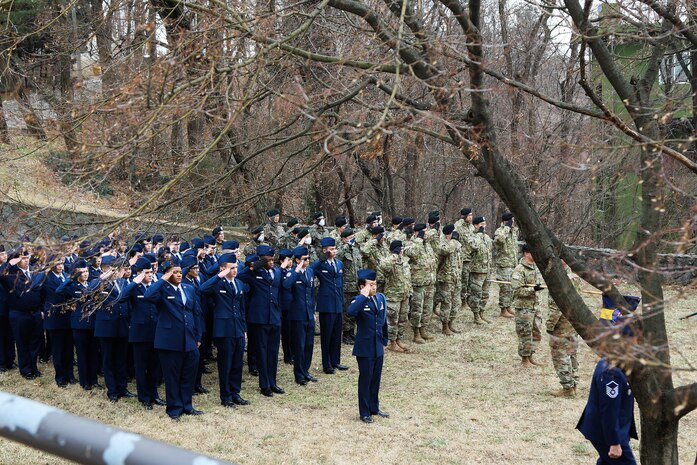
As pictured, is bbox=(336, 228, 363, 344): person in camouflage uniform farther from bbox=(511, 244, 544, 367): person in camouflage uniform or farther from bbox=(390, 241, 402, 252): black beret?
bbox=(511, 244, 544, 367): person in camouflage uniform

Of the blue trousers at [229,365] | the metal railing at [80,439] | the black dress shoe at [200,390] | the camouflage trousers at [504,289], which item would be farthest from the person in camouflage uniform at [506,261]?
the metal railing at [80,439]

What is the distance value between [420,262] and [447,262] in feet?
3.69

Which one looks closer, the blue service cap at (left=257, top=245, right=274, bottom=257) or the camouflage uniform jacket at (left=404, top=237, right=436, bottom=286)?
the blue service cap at (left=257, top=245, right=274, bottom=257)

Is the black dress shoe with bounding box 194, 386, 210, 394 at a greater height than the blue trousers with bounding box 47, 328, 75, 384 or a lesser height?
lesser

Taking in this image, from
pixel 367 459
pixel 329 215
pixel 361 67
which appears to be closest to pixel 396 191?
pixel 329 215

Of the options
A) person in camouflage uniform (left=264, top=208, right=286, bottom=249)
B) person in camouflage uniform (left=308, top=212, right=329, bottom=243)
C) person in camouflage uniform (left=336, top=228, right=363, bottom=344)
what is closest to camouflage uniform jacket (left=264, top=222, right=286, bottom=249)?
person in camouflage uniform (left=264, top=208, right=286, bottom=249)

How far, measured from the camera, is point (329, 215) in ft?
70.1

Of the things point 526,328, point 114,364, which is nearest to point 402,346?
point 526,328

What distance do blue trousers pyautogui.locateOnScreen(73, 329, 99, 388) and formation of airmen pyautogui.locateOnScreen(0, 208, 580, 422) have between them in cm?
2

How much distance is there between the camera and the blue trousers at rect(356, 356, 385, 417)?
9.73 meters

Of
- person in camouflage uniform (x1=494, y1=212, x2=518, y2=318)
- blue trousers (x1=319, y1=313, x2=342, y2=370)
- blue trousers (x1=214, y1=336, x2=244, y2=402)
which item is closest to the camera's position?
blue trousers (x1=214, y1=336, x2=244, y2=402)

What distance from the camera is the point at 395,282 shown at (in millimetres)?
13375

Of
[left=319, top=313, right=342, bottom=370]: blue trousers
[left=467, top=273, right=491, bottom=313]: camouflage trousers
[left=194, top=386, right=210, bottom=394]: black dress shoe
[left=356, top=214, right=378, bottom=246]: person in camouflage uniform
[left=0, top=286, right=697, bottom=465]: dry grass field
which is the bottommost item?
[left=0, top=286, right=697, bottom=465]: dry grass field

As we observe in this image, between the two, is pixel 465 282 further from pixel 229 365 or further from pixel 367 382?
pixel 229 365
